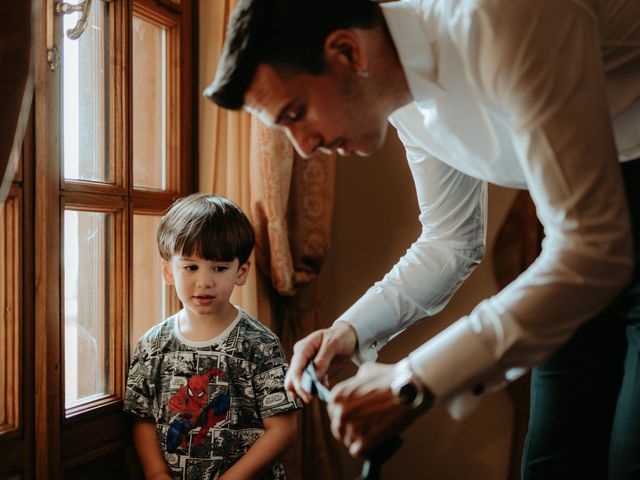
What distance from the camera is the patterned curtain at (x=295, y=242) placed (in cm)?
191

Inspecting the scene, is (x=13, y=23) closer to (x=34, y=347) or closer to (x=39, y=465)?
(x=34, y=347)

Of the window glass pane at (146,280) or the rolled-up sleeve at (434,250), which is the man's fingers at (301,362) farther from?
the window glass pane at (146,280)

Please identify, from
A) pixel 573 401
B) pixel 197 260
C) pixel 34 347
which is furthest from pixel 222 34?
pixel 573 401

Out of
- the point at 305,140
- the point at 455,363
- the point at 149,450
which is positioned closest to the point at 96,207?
the point at 149,450

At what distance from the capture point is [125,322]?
172 cm

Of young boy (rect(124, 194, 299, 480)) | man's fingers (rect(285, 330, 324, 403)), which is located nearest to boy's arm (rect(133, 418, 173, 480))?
young boy (rect(124, 194, 299, 480))

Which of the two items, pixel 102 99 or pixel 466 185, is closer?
pixel 466 185

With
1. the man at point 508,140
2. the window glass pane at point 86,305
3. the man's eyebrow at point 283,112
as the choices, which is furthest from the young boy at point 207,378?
the man's eyebrow at point 283,112

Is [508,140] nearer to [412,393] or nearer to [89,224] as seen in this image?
[412,393]

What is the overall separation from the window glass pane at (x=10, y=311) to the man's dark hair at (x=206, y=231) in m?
0.34

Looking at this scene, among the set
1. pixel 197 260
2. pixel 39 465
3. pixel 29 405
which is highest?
pixel 197 260

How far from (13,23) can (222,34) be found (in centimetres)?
143

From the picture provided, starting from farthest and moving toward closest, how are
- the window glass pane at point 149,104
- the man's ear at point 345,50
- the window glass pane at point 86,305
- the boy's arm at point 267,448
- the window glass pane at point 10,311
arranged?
the window glass pane at point 149,104 < the window glass pane at point 86,305 < the boy's arm at point 267,448 < the window glass pane at point 10,311 < the man's ear at point 345,50

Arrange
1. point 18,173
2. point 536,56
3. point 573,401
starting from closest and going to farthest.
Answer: point 536,56, point 573,401, point 18,173
